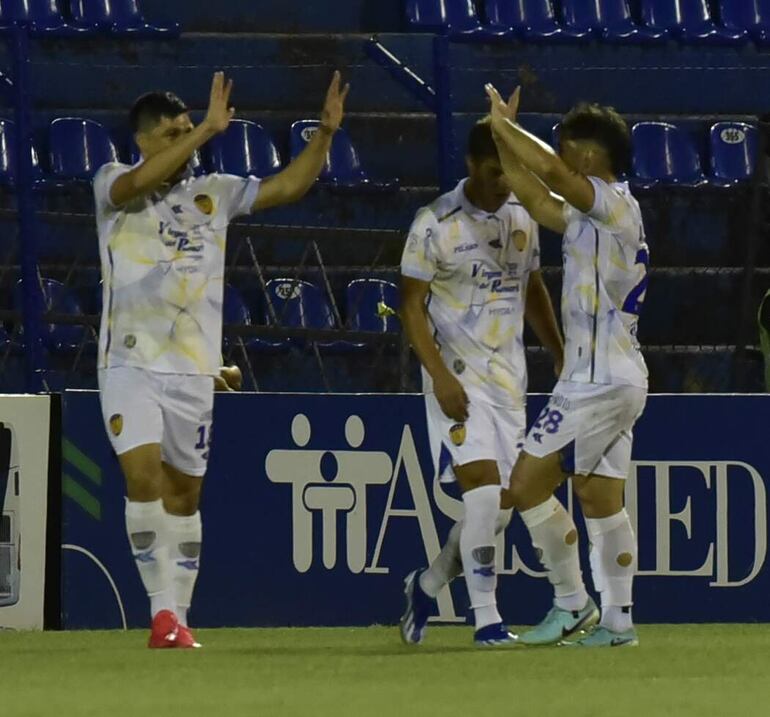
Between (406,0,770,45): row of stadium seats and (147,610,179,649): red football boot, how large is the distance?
7203 mm

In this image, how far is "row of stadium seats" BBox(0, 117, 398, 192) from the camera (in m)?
12.5

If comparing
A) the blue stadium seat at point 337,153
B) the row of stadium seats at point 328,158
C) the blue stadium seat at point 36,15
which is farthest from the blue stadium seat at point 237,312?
the blue stadium seat at point 36,15

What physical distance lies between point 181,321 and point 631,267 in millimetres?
1523

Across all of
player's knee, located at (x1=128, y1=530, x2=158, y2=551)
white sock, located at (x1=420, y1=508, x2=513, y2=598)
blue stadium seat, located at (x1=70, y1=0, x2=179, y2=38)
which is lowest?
white sock, located at (x1=420, y1=508, x2=513, y2=598)

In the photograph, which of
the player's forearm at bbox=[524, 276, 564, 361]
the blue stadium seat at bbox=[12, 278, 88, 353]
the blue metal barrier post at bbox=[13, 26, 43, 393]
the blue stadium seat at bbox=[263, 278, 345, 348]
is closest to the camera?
the player's forearm at bbox=[524, 276, 564, 361]

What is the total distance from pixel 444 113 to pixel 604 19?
5.38m

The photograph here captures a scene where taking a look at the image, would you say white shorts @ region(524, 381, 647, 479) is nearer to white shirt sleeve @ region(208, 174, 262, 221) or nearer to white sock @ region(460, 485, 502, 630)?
white sock @ region(460, 485, 502, 630)

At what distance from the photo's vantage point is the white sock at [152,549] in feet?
23.6

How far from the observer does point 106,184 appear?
7.25m

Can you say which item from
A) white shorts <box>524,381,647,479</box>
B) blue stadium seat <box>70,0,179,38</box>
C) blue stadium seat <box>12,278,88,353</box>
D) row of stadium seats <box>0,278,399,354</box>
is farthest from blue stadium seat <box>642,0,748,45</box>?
white shorts <box>524,381,647,479</box>

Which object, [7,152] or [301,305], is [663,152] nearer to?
[301,305]

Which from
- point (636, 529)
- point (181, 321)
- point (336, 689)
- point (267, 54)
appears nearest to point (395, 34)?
point (267, 54)

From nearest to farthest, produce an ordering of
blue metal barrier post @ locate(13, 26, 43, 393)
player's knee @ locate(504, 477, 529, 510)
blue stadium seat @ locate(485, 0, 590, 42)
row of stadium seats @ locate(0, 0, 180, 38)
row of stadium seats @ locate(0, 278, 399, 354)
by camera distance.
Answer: player's knee @ locate(504, 477, 529, 510) → blue metal barrier post @ locate(13, 26, 43, 393) → row of stadium seats @ locate(0, 278, 399, 354) → row of stadium seats @ locate(0, 0, 180, 38) → blue stadium seat @ locate(485, 0, 590, 42)

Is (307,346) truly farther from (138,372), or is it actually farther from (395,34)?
(138,372)
